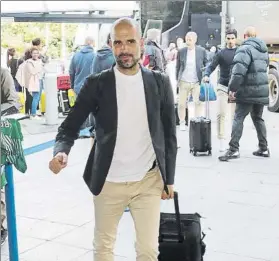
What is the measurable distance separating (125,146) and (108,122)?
0.50 ft

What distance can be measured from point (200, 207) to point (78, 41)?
11.4 m

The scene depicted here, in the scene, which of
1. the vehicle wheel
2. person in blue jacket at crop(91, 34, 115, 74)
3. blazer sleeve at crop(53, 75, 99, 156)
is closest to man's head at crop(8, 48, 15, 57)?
the vehicle wheel

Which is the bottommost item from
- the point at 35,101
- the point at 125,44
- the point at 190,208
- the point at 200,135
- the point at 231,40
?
the point at 190,208

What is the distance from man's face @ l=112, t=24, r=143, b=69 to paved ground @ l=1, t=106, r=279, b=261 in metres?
1.80

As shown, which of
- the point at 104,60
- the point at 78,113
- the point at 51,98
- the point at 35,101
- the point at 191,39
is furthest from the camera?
the point at 35,101

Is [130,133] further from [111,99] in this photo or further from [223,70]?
[223,70]

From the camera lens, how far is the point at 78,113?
301 cm

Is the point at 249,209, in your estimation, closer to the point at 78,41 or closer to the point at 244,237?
the point at 244,237

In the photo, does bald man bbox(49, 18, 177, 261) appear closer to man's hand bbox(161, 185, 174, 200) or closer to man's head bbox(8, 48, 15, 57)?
man's hand bbox(161, 185, 174, 200)

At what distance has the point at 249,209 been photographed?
18.0 feet

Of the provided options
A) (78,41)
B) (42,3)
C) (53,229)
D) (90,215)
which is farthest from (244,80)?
(78,41)

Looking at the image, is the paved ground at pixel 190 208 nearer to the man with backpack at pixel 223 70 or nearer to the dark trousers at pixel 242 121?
the dark trousers at pixel 242 121

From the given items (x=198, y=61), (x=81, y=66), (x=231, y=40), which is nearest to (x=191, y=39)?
(x=198, y=61)

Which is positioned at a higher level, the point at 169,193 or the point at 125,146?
the point at 125,146
